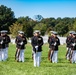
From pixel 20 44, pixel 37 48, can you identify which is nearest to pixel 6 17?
pixel 20 44

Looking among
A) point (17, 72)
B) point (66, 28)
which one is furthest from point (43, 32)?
point (17, 72)

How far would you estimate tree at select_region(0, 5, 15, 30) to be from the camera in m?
110

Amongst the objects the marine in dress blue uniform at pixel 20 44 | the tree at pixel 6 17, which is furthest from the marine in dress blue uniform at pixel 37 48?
the tree at pixel 6 17

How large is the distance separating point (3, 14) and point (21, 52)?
93687mm

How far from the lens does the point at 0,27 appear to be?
107500 millimetres

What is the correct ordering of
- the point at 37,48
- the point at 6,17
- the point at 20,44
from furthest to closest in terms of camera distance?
the point at 6,17
the point at 20,44
the point at 37,48

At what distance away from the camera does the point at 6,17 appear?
113 m

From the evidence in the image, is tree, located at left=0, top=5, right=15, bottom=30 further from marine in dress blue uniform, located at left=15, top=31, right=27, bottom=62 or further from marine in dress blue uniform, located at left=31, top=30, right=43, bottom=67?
marine in dress blue uniform, located at left=31, top=30, right=43, bottom=67

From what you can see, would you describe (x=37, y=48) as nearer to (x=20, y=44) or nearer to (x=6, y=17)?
(x=20, y=44)

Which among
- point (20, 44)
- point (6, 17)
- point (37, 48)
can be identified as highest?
point (6, 17)

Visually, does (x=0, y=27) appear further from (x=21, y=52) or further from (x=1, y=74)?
(x=1, y=74)

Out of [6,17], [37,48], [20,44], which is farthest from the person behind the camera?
[6,17]

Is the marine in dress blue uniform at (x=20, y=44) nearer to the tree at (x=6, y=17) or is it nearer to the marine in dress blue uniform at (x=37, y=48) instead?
the marine in dress blue uniform at (x=37, y=48)

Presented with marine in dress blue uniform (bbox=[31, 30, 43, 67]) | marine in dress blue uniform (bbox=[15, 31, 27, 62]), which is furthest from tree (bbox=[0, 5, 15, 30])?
marine in dress blue uniform (bbox=[31, 30, 43, 67])
